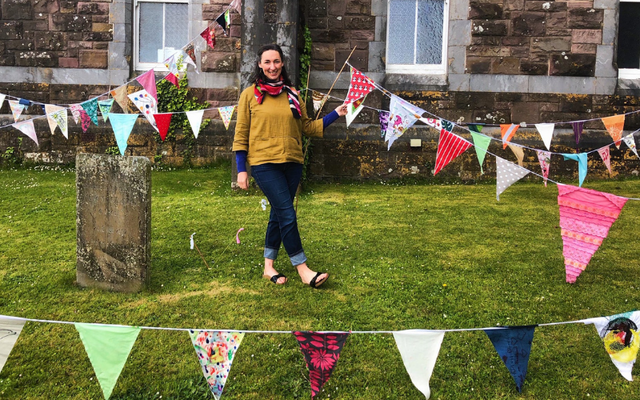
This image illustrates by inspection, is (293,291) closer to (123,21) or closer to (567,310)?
(567,310)

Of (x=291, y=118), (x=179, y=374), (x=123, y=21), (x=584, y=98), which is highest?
(x=123, y=21)

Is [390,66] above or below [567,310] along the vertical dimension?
above

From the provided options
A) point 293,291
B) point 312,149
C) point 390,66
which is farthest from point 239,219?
point 390,66

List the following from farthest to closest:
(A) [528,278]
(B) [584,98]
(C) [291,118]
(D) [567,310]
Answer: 1. (B) [584,98]
2. (A) [528,278]
3. (C) [291,118]
4. (D) [567,310]

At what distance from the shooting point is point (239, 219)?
6125 mm

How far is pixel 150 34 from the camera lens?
9.70m

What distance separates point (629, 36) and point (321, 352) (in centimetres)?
958

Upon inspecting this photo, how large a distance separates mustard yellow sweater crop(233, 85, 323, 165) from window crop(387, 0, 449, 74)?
5.78 m

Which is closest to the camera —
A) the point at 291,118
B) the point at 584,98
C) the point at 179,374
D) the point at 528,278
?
the point at 179,374

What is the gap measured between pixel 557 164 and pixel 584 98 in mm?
1251

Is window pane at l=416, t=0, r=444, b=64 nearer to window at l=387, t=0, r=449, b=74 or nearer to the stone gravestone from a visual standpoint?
window at l=387, t=0, r=449, b=74

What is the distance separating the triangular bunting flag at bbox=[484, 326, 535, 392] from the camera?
2430 millimetres

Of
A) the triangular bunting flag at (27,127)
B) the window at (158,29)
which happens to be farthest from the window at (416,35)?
the triangular bunting flag at (27,127)

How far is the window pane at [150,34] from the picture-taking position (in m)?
9.67
